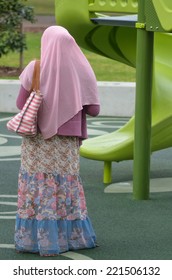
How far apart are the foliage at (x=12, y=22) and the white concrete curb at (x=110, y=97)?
1.78 meters

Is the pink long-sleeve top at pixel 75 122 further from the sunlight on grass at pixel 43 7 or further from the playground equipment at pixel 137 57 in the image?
the sunlight on grass at pixel 43 7

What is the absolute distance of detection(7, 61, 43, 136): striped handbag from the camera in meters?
6.72

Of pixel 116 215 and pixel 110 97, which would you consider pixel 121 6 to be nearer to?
pixel 116 215

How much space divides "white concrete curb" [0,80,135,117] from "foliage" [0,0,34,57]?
5.85 ft

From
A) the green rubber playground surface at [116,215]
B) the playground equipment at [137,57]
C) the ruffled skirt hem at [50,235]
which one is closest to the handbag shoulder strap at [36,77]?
the ruffled skirt hem at [50,235]

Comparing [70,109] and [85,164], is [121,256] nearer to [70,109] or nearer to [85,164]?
[70,109]

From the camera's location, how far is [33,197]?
6840 millimetres

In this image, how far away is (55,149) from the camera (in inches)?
269

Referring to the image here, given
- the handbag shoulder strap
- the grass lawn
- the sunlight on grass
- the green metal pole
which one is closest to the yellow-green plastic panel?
the green metal pole

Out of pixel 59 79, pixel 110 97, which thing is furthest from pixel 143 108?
pixel 110 97

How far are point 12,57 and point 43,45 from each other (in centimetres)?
1302

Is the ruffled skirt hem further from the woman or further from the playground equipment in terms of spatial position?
the playground equipment

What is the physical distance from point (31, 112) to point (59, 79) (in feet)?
0.93

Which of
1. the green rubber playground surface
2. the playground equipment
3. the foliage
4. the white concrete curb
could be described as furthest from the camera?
the foliage
